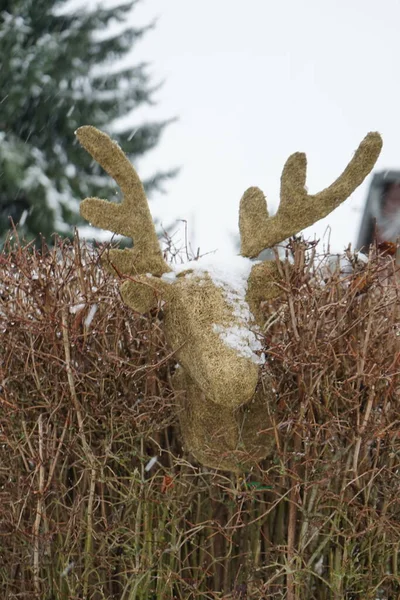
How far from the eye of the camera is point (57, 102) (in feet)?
36.6

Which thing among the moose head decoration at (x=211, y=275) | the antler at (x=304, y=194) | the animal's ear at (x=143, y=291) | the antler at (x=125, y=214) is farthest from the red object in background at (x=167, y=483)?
the antler at (x=304, y=194)

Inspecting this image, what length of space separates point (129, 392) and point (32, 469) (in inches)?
22.1

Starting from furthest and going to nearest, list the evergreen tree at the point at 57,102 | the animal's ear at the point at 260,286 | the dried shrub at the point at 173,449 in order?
the evergreen tree at the point at 57,102
the dried shrub at the point at 173,449
the animal's ear at the point at 260,286

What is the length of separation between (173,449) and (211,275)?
93cm

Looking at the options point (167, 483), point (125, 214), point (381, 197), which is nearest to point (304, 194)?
point (125, 214)

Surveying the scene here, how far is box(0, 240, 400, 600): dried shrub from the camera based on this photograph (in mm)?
2482

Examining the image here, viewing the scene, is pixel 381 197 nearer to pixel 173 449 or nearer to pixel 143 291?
pixel 173 449

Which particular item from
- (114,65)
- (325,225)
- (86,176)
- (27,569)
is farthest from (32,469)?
(114,65)

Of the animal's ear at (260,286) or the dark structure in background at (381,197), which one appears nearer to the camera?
the animal's ear at (260,286)

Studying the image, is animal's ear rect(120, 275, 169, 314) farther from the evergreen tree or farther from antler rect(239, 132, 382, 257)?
the evergreen tree

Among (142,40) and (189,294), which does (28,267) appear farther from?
(142,40)

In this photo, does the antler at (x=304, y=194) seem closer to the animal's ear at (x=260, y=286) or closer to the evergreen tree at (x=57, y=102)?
the animal's ear at (x=260, y=286)

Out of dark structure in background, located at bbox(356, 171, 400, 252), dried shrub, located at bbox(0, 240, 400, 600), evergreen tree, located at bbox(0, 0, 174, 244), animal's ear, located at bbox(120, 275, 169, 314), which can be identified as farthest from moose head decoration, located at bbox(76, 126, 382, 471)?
evergreen tree, located at bbox(0, 0, 174, 244)

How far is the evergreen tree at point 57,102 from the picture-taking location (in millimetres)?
10188
